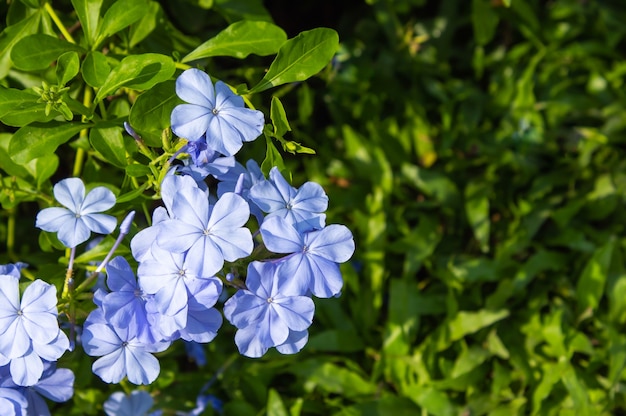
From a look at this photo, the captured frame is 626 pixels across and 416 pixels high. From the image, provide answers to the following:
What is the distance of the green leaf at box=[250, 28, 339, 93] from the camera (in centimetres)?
120

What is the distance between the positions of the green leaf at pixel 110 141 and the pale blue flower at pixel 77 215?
6 centimetres

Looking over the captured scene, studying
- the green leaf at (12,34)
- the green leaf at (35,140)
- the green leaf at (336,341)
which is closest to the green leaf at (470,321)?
the green leaf at (336,341)

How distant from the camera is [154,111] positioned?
120cm

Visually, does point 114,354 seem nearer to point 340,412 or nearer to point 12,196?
point 12,196

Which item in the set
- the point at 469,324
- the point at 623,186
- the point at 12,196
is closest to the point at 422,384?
the point at 469,324

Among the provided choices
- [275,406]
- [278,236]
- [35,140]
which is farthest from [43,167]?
[275,406]

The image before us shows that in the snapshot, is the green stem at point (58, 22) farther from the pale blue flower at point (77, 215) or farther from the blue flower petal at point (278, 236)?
the blue flower petal at point (278, 236)

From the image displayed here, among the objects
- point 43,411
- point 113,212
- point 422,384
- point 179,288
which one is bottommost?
point 422,384

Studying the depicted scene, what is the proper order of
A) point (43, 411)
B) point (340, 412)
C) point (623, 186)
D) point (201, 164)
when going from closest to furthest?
point (201, 164) < point (43, 411) < point (340, 412) < point (623, 186)

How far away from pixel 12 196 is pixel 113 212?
0.73 ft

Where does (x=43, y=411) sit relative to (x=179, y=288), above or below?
below

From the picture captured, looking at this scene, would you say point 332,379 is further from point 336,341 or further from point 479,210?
point 479,210

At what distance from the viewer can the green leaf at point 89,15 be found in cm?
135

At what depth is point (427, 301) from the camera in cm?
208
